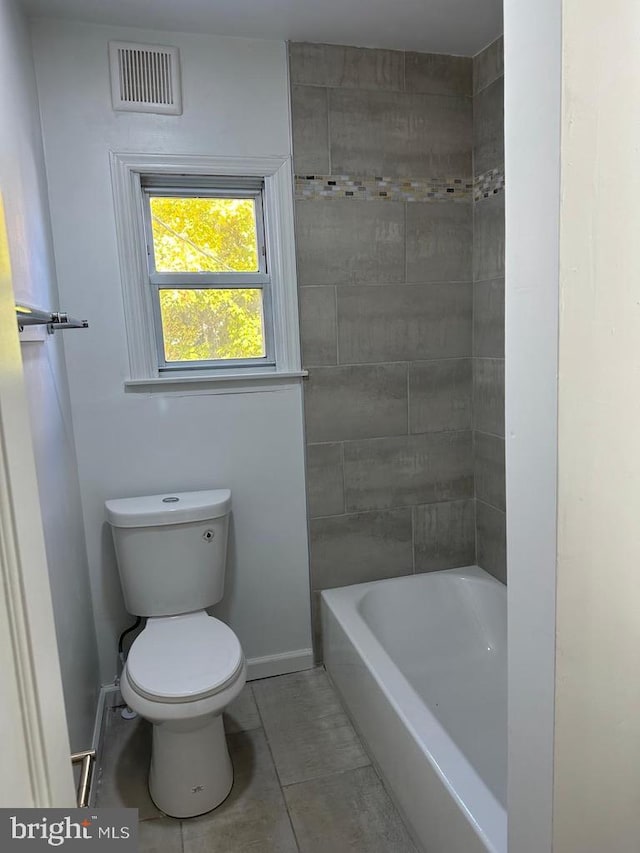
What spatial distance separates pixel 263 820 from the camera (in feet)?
5.71

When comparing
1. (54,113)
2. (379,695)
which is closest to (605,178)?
(379,695)

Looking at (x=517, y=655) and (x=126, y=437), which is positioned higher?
(x=126, y=437)

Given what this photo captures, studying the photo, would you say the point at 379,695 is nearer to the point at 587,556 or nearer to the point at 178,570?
the point at 178,570

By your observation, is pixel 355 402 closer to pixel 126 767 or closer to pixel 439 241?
pixel 439 241

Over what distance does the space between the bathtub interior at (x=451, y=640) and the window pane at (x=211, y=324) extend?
3.74 ft

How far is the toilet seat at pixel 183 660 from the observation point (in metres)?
1.67

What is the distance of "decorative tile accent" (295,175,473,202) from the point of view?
2227 mm

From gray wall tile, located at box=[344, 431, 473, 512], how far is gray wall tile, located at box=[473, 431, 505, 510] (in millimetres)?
36

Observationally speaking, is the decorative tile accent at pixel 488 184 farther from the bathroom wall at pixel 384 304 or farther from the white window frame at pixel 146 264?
the white window frame at pixel 146 264

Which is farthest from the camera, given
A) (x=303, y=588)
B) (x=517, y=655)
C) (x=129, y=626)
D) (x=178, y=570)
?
(x=303, y=588)

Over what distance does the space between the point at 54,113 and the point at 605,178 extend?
1862 mm

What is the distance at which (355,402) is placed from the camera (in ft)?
7.85

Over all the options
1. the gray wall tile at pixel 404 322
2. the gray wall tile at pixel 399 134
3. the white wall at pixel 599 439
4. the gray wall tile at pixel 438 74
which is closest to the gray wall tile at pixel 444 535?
the gray wall tile at pixel 404 322

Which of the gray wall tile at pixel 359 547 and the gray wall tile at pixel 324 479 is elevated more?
the gray wall tile at pixel 324 479
